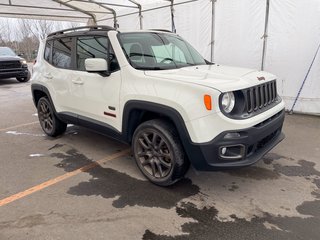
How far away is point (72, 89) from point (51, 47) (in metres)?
1.11

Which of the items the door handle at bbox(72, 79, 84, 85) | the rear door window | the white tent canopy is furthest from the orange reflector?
the white tent canopy

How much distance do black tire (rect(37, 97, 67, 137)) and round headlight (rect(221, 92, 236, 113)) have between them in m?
3.38

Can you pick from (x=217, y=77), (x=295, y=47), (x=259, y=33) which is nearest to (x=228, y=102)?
(x=217, y=77)

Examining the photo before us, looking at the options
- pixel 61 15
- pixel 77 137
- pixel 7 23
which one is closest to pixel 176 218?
pixel 77 137

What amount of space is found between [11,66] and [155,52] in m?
11.6

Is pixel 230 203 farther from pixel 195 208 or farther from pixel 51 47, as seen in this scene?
pixel 51 47

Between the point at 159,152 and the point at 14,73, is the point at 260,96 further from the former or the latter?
the point at 14,73

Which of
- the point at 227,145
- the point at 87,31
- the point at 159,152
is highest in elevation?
the point at 87,31

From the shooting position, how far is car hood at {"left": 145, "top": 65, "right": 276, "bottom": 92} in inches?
114

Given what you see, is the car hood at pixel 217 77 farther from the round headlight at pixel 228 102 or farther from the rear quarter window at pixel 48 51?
the rear quarter window at pixel 48 51

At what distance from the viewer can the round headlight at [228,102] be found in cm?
286

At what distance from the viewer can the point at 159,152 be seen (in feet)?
11.0

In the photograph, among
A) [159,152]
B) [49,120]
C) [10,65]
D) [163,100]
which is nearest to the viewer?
[163,100]

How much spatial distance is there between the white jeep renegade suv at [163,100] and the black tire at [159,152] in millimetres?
12
